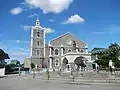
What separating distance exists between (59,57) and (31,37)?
14366mm

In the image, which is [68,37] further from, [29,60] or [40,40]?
[29,60]

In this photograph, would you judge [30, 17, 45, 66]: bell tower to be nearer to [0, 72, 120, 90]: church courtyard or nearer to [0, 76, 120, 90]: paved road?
[0, 72, 120, 90]: church courtyard

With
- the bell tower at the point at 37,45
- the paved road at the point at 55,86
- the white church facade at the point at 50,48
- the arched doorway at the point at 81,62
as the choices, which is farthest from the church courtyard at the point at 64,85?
the bell tower at the point at 37,45

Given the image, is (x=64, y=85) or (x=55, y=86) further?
(x=64, y=85)

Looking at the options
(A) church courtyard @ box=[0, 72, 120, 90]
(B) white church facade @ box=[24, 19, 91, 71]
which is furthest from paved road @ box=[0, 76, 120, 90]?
(B) white church facade @ box=[24, 19, 91, 71]

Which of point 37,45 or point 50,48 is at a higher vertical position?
point 37,45

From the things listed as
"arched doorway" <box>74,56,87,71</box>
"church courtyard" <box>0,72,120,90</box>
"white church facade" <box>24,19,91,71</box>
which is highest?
"white church facade" <box>24,19,91,71</box>

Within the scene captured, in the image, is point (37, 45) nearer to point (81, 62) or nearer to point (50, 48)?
point (50, 48)

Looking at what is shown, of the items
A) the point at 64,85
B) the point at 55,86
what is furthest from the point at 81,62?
the point at 55,86

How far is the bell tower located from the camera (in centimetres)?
8012

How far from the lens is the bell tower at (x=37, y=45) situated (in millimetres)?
80125

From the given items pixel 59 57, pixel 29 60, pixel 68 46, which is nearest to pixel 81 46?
pixel 68 46

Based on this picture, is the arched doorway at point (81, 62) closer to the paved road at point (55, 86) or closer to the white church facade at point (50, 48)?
the white church facade at point (50, 48)

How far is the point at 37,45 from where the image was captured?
8169 centimetres
